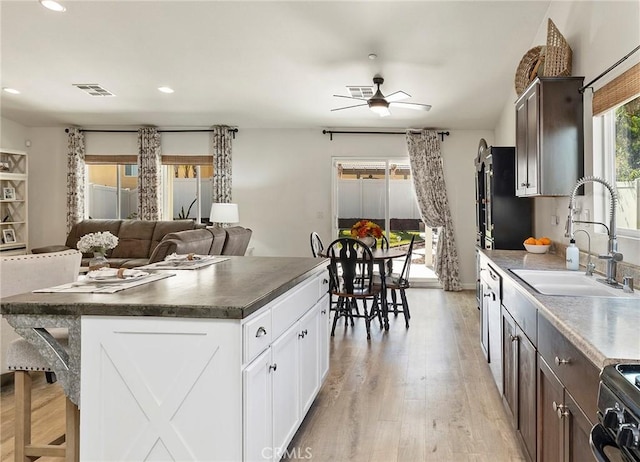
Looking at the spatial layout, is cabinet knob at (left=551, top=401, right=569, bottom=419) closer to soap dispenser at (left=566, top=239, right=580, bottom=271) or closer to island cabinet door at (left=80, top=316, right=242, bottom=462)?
island cabinet door at (left=80, top=316, right=242, bottom=462)

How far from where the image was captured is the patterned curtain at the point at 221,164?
719 cm

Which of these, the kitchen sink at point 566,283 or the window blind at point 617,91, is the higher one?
the window blind at point 617,91

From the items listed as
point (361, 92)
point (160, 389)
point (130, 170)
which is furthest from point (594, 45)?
point (130, 170)

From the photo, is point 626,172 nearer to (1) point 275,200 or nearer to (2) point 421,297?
(2) point 421,297

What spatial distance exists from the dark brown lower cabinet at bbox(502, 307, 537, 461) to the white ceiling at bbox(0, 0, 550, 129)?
2838 mm

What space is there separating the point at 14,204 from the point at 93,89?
2940mm

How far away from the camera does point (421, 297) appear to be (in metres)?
6.35

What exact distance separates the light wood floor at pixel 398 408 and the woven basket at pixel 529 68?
2.36 metres

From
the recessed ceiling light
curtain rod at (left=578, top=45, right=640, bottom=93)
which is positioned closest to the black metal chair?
curtain rod at (left=578, top=45, right=640, bottom=93)

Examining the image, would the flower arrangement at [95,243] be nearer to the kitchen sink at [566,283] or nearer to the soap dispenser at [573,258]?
the kitchen sink at [566,283]

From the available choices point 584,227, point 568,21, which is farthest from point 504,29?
point 584,227

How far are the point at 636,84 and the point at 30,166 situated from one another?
8.54m

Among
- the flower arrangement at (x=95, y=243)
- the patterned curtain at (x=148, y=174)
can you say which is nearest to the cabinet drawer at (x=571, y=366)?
the flower arrangement at (x=95, y=243)

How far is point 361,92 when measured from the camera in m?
5.63
